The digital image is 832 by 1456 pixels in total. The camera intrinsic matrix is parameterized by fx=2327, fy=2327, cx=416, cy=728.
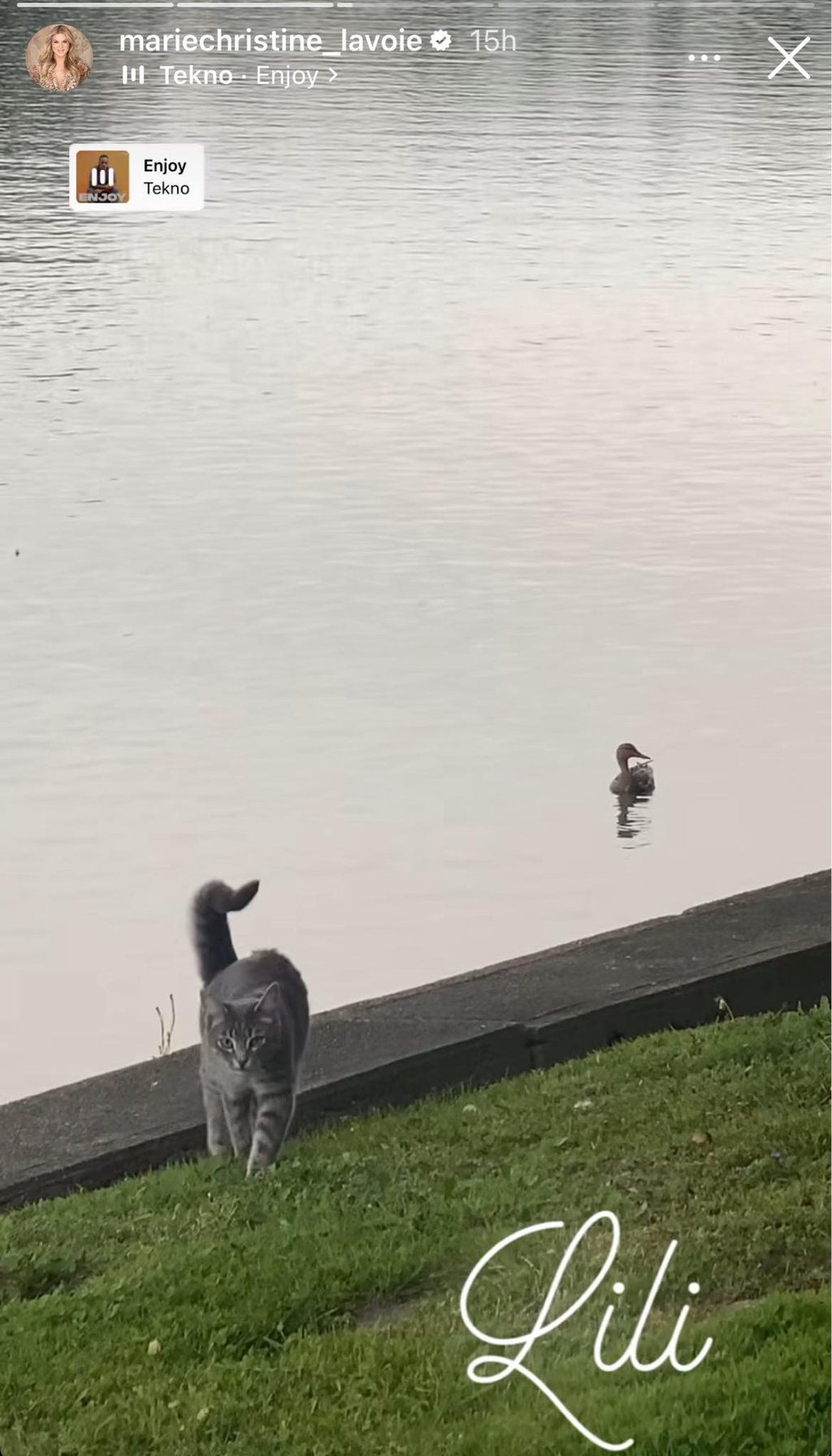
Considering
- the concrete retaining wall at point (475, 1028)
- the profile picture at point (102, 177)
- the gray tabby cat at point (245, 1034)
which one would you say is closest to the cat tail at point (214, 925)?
the gray tabby cat at point (245, 1034)

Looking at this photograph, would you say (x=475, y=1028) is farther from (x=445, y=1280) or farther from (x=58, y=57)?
(x=58, y=57)

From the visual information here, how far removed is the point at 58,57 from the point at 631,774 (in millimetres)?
1388

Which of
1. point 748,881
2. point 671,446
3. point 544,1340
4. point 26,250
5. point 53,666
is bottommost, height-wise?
point 544,1340

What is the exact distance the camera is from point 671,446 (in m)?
3.53

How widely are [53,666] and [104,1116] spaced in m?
0.75

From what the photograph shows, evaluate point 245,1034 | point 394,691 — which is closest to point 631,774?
point 394,691

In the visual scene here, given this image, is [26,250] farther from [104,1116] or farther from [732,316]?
[104,1116]

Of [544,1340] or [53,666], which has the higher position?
[53,666]

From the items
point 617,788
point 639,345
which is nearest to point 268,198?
point 639,345

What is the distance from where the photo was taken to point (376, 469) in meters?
3.51

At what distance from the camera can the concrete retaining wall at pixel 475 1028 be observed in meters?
3.64

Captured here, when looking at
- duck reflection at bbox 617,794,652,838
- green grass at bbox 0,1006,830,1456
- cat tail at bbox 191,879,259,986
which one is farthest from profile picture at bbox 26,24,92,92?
green grass at bbox 0,1006,830,1456

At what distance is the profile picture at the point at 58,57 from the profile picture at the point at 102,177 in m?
0.10

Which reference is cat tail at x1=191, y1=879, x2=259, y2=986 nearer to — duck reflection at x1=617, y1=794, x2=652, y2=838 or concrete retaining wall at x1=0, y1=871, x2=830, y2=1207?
concrete retaining wall at x1=0, y1=871, x2=830, y2=1207
